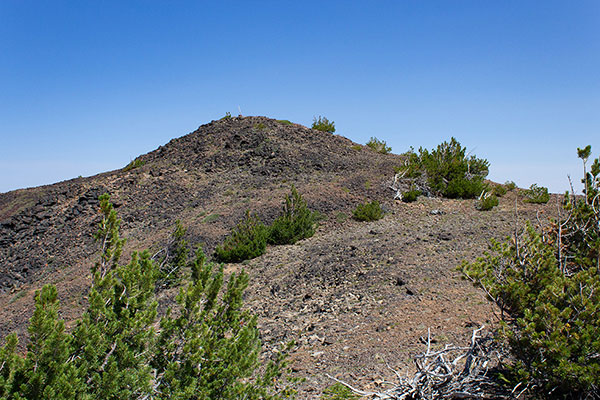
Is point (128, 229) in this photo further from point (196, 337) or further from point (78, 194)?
point (196, 337)

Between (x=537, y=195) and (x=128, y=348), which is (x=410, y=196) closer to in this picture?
(x=537, y=195)

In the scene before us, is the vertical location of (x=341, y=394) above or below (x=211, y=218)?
below

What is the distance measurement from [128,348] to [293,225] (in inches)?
332

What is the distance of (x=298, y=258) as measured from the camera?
33.3 feet

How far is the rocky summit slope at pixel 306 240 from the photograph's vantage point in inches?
242

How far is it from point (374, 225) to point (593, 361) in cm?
831

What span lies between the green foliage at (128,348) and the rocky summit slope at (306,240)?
1378mm

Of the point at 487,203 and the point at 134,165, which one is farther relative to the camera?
the point at 134,165

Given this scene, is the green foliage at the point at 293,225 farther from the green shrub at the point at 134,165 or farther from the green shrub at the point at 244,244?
the green shrub at the point at 134,165

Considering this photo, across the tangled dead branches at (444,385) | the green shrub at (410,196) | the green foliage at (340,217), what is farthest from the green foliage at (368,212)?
the tangled dead branches at (444,385)

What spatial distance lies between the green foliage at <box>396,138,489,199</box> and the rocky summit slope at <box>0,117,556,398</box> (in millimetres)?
809

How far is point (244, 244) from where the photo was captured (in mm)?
11039

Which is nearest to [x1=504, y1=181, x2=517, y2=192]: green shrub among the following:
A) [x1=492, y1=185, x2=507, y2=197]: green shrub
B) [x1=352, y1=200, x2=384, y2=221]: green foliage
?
[x1=492, y1=185, x2=507, y2=197]: green shrub

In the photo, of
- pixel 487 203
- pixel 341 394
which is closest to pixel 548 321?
pixel 341 394
